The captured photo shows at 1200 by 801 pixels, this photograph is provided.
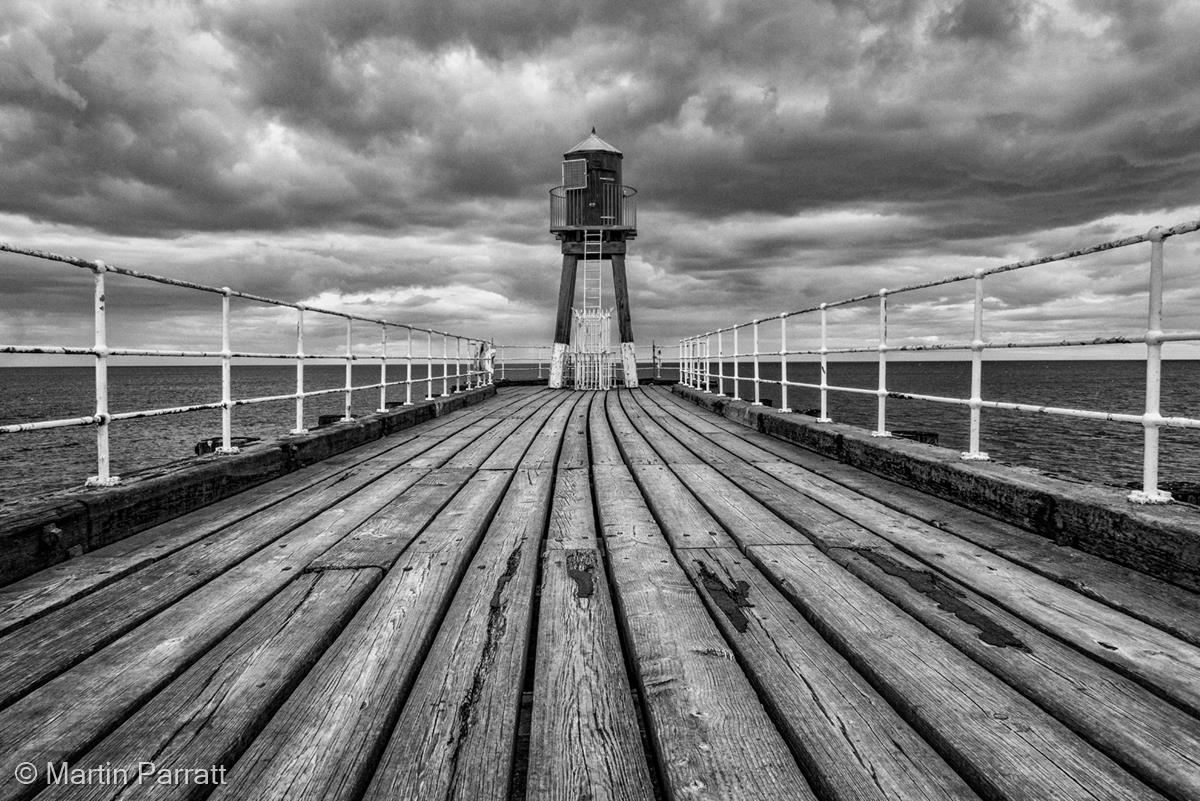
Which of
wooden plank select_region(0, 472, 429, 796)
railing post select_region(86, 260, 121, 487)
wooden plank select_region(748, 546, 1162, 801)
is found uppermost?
railing post select_region(86, 260, 121, 487)

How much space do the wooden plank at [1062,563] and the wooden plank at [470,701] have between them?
1727 millimetres

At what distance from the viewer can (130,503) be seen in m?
2.86

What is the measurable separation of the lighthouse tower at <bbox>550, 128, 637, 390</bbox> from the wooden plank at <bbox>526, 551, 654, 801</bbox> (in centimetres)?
1464

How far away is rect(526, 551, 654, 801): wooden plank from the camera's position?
47.1 inches

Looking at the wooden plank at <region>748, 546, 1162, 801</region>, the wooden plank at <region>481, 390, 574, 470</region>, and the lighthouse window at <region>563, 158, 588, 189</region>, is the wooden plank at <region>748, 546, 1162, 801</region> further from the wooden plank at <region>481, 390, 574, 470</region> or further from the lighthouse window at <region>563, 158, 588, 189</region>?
the lighthouse window at <region>563, 158, 588, 189</region>

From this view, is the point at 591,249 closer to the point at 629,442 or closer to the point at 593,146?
the point at 593,146

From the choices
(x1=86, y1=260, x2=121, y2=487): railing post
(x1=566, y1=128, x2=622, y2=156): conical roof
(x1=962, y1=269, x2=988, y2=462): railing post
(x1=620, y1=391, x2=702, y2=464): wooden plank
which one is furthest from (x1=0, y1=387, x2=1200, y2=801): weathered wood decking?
(x1=566, y1=128, x2=622, y2=156): conical roof

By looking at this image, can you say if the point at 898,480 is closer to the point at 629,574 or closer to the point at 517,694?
the point at 629,574

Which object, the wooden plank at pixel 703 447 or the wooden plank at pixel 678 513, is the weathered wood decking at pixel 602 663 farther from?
the wooden plank at pixel 703 447

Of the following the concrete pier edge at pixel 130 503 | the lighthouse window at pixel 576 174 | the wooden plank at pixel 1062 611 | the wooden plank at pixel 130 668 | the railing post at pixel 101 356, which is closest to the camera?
the wooden plank at pixel 130 668

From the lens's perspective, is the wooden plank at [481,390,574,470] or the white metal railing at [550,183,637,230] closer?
the wooden plank at [481,390,574,470]

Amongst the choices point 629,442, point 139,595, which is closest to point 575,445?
point 629,442

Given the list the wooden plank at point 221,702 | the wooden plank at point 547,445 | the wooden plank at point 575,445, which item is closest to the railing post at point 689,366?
the wooden plank at point 575,445

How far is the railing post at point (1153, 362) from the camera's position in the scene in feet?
8.25
